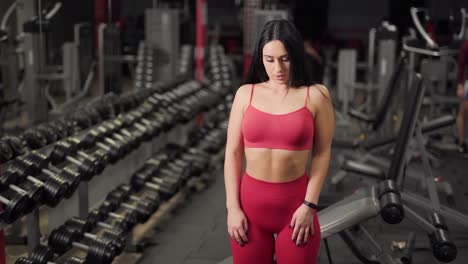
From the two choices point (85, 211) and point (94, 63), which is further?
point (94, 63)

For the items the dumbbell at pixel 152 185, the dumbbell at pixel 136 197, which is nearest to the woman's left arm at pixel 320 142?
the dumbbell at pixel 136 197

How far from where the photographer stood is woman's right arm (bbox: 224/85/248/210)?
79.7 inches

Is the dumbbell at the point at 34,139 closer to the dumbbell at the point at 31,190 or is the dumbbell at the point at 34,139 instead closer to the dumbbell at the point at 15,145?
the dumbbell at the point at 15,145

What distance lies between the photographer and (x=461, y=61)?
591 cm

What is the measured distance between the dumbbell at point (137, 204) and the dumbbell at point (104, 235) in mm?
434

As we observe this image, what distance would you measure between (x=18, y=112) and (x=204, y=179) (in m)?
1.51

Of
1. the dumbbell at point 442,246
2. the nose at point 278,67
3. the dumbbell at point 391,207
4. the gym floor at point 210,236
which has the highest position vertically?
the nose at point 278,67

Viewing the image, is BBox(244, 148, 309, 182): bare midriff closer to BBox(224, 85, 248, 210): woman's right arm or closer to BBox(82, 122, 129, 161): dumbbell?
BBox(224, 85, 248, 210): woman's right arm

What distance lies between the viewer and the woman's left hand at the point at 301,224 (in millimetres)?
1976

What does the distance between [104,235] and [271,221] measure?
57.6 inches

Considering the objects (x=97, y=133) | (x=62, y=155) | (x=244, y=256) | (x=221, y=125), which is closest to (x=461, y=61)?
(x=221, y=125)

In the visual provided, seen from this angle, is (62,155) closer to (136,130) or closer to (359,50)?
(136,130)

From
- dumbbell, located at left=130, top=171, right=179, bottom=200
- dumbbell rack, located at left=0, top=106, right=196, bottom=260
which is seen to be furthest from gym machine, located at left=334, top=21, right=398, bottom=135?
dumbbell, located at left=130, top=171, right=179, bottom=200

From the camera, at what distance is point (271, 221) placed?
201 cm
